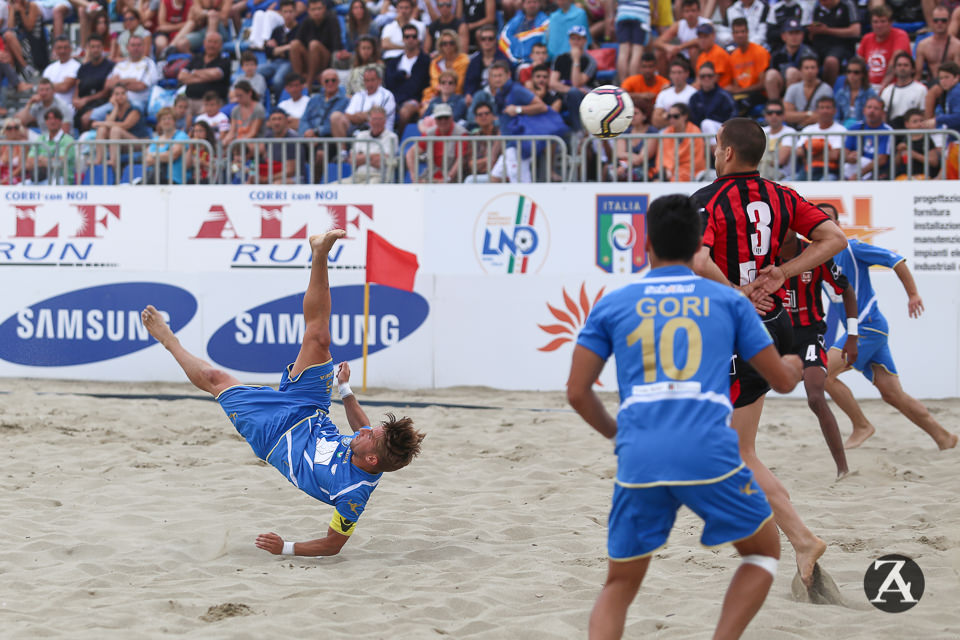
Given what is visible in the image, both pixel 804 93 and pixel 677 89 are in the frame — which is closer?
pixel 804 93

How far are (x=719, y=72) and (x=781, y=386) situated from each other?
964 centimetres

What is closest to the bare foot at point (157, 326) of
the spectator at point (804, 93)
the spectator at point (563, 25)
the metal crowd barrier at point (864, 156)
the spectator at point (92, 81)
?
the metal crowd barrier at point (864, 156)

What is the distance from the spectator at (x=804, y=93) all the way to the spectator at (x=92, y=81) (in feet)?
28.9

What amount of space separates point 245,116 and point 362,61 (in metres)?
1.67

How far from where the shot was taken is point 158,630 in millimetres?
4062

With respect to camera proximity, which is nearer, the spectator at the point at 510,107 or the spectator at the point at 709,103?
the spectator at the point at 510,107

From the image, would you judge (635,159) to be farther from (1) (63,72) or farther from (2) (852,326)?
(1) (63,72)

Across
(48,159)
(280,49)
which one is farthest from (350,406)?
(280,49)

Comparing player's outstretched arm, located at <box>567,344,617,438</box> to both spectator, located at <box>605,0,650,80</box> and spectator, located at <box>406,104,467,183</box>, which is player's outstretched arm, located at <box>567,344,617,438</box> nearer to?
spectator, located at <box>406,104,467,183</box>

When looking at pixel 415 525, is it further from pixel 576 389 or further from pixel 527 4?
pixel 527 4

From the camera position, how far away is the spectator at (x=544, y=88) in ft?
39.5

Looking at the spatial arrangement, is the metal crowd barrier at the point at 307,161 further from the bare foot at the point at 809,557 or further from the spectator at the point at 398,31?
the bare foot at the point at 809,557

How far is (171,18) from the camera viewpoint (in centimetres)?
1574

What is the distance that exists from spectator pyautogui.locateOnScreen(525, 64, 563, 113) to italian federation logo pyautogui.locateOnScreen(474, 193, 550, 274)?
1760mm
